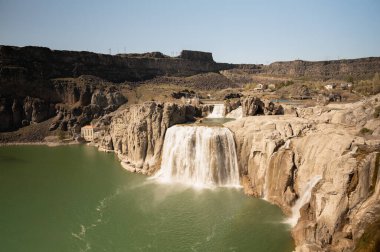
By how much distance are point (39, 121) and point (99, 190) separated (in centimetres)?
4389

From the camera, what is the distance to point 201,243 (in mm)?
27250

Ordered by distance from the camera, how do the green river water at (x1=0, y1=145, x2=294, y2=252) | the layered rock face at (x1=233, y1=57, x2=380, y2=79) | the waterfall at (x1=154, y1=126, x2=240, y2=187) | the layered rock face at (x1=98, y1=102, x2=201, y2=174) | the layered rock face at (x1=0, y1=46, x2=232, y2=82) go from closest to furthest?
the green river water at (x1=0, y1=145, x2=294, y2=252)
the waterfall at (x1=154, y1=126, x2=240, y2=187)
the layered rock face at (x1=98, y1=102, x2=201, y2=174)
the layered rock face at (x1=0, y1=46, x2=232, y2=82)
the layered rock face at (x1=233, y1=57, x2=380, y2=79)

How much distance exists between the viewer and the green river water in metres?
27.4

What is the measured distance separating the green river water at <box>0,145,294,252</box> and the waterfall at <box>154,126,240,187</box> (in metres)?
2.41

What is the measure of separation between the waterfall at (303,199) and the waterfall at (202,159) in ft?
30.9

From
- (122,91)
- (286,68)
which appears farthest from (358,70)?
(122,91)

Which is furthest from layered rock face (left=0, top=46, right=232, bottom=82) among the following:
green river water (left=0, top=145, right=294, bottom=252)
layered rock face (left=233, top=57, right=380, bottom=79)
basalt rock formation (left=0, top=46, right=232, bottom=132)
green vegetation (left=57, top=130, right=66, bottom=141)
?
green river water (left=0, top=145, right=294, bottom=252)

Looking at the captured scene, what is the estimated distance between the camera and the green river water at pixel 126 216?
2741 centimetres

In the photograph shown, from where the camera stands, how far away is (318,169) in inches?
1200

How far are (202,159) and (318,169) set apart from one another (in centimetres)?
1564

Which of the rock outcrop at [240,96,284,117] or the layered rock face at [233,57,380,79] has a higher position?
the layered rock face at [233,57,380,79]

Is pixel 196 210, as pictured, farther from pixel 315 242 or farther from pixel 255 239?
pixel 315 242

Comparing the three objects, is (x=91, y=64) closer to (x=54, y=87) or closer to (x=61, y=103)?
(x=54, y=87)

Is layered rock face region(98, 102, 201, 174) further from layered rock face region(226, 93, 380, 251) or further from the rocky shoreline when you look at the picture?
layered rock face region(226, 93, 380, 251)
